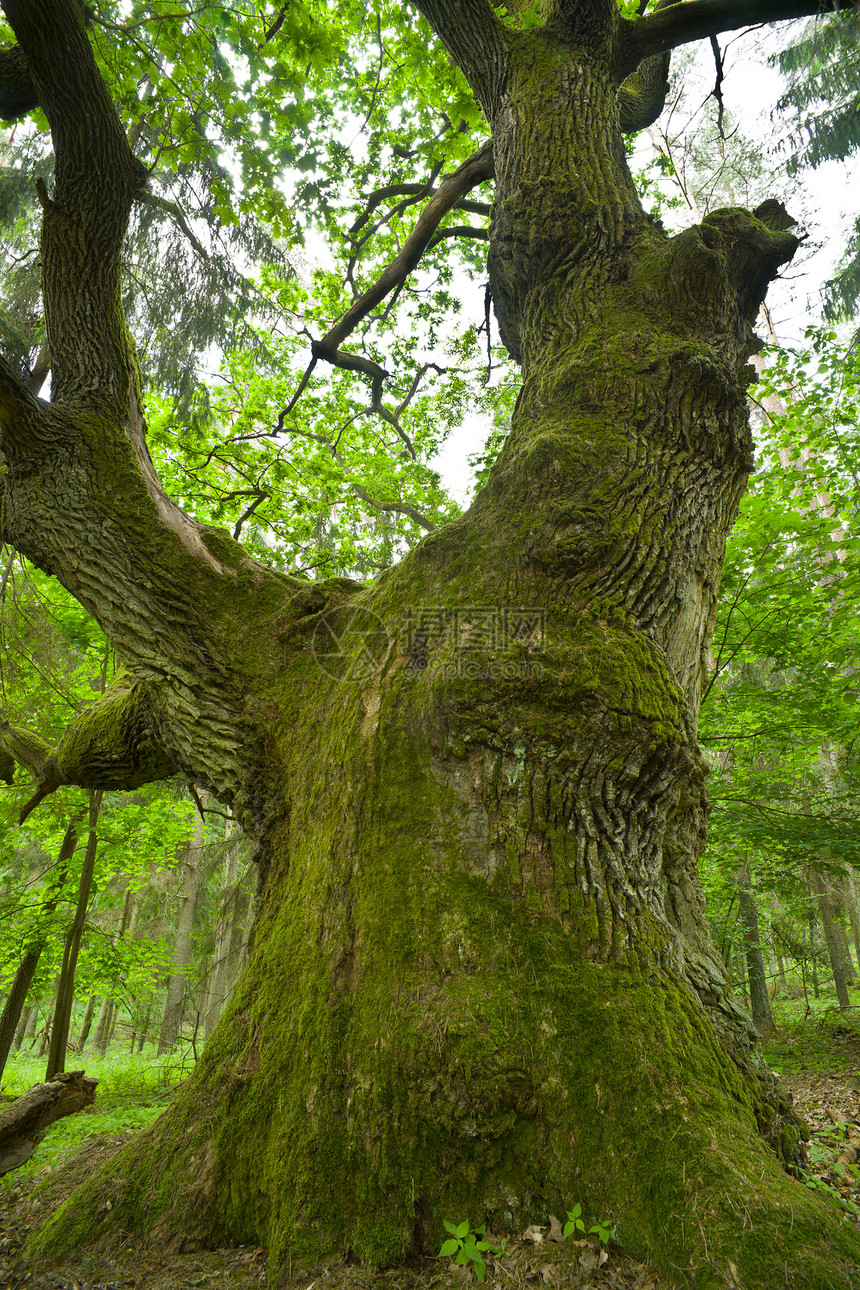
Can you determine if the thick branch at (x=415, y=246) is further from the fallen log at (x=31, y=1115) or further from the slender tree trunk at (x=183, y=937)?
the slender tree trunk at (x=183, y=937)

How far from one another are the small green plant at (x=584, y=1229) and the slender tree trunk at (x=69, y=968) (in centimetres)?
679

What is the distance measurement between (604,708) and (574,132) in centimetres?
355

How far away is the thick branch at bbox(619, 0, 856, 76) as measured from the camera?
3746 mm

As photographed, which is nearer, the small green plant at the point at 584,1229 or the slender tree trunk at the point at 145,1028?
the small green plant at the point at 584,1229

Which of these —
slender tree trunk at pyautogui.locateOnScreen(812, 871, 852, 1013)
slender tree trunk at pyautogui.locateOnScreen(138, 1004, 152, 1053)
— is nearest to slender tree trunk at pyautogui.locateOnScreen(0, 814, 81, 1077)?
slender tree trunk at pyautogui.locateOnScreen(138, 1004, 152, 1053)

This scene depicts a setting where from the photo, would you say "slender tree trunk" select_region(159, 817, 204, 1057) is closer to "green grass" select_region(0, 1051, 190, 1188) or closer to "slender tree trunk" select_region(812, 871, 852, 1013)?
"green grass" select_region(0, 1051, 190, 1188)

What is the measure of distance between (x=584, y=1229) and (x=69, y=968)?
7.08 m

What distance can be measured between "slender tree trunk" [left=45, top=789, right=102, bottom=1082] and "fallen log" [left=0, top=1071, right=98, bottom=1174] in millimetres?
4081

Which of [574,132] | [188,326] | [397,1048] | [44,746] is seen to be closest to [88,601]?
[44,746]

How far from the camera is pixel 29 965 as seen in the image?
6.80 meters

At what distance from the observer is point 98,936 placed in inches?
286

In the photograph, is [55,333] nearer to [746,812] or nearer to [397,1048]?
[397,1048]

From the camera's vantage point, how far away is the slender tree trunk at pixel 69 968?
6.80m

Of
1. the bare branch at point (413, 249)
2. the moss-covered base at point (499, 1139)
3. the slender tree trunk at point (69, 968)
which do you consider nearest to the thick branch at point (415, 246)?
the bare branch at point (413, 249)
